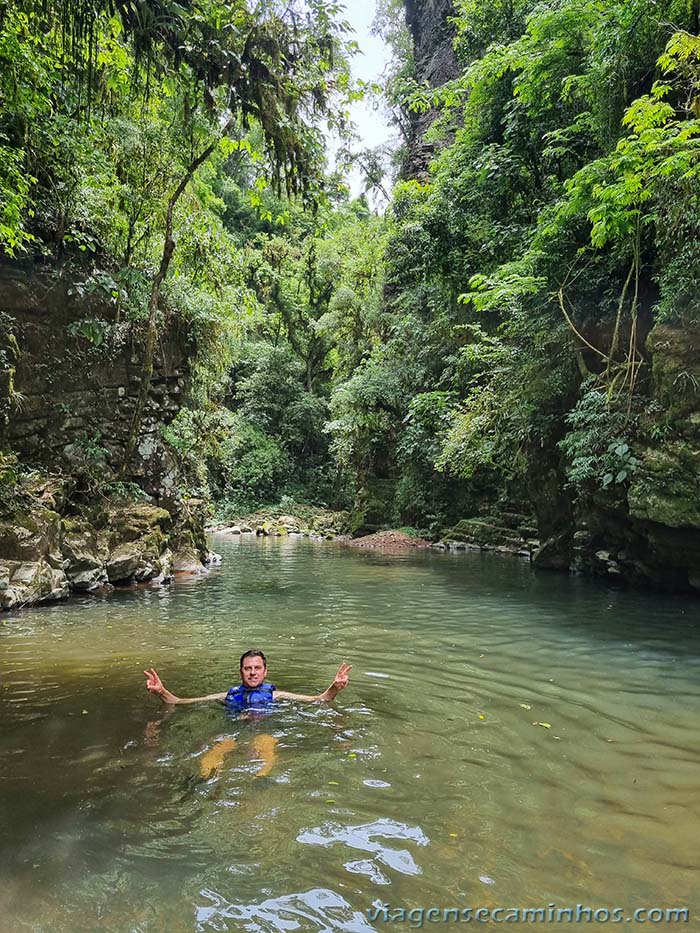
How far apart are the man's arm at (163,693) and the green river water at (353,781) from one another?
0.09 m

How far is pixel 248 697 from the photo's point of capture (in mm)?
4984

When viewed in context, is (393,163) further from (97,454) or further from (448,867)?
(448,867)

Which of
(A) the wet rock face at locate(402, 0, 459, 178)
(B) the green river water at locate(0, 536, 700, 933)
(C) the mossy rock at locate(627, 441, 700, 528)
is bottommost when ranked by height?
(B) the green river water at locate(0, 536, 700, 933)

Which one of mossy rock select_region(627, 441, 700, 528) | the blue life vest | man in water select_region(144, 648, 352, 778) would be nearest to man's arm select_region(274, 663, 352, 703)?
man in water select_region(144, 648, 352, 778)

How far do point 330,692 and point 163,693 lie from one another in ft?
4.20

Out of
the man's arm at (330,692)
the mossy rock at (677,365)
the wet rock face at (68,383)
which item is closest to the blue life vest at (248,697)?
the man's arm at (330,692)

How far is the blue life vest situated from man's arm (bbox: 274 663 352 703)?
0.13 meters

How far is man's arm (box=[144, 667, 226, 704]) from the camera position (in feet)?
15.1

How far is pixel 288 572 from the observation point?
15.2m

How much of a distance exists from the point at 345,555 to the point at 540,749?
15.8 metres

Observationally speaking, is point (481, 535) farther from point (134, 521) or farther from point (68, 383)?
point (68, 383)

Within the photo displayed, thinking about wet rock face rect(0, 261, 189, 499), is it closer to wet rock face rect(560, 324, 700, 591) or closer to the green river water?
the green river water

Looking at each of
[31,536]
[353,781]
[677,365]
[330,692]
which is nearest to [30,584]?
[31,536]

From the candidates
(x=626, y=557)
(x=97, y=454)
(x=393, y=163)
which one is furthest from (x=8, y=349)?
(x=393, y=163)
